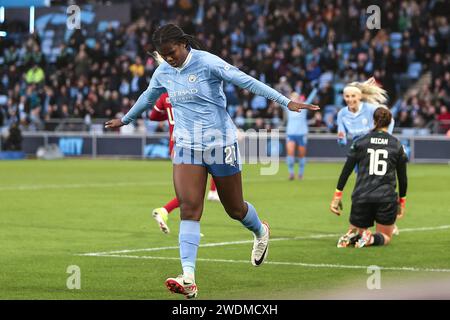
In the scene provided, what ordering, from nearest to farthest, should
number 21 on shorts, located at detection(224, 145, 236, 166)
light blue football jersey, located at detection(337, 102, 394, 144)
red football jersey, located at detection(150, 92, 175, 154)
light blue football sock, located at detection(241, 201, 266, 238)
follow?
number 21 on shorts, located at detection(224, 145, 236, 166), light blue football sock, located at detection(241, 201, 266, 238), red football jersey, located at detection(150, 92, 175, 154), light blue football jersey, located at detection(337, 102, 394, 144)

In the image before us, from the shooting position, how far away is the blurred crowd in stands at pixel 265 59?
1545 inches

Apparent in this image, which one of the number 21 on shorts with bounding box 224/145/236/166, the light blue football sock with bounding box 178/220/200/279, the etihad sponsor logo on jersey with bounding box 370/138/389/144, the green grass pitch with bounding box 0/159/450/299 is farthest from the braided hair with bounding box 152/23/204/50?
the etihad sponsor logo on jersey with bounding box 370/138/389/144

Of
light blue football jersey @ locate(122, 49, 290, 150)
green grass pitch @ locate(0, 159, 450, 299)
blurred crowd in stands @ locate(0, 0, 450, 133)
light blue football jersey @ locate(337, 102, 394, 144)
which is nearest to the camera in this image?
light blue football jersey @ locate(122, 49, 290, 150)

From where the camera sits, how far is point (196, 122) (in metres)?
10.1

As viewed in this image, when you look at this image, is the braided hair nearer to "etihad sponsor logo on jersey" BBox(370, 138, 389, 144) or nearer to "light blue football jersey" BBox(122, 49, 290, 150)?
"light blue football jersey" BBox(122, 49, 290, 150)

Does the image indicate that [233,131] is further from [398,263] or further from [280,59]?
[280,59]

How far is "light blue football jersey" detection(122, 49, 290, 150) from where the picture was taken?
10.1 metres

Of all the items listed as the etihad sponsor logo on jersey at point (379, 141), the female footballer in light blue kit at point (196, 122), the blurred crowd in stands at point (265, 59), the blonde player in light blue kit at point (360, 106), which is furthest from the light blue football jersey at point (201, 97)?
the blurred crowd in stands at point (265, 59)

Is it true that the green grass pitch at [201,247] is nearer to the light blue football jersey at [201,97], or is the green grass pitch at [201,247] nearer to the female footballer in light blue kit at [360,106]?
the light blue football jersey at [201,97]

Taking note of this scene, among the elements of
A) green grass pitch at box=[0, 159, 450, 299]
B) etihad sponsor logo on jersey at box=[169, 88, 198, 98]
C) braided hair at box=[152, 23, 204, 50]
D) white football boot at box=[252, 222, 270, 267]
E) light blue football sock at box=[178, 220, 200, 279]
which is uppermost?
braided hair at box=[152, 23, 204, 50]

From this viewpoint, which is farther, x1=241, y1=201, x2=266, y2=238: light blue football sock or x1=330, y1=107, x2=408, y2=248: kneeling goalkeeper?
x1=330, y1=107, x2=408, y2=248: kneeling goalkeeper

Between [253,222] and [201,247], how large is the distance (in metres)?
3.08

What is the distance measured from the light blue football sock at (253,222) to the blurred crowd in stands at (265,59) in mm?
25791

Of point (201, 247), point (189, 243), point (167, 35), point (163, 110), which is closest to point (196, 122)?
point (167, 35)
